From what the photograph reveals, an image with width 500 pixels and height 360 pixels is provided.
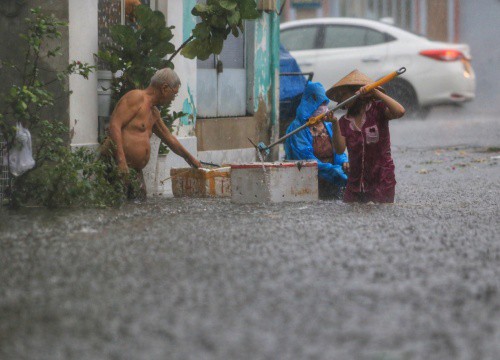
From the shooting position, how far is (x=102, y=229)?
737 centimetres

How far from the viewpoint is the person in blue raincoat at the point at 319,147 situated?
424 inches

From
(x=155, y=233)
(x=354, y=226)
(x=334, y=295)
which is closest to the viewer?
(x=334, y=295)

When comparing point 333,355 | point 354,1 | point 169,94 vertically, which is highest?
point 354,1

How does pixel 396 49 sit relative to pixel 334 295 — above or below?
above

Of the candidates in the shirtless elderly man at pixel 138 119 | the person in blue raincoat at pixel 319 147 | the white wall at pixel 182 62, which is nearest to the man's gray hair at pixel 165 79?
the shirtless elderly man at pixel 138 119

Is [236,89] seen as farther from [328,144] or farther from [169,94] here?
[169,94]

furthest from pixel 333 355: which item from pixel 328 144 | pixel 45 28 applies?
pixel 328 144

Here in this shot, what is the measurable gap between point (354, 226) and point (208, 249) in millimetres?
1473

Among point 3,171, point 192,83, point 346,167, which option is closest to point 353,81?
point 346,167

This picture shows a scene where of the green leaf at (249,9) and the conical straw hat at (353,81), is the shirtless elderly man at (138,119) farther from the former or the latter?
the conical straw hat at (353,81)

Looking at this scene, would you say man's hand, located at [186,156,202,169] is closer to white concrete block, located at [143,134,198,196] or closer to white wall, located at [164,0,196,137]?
white concrete block, located at [143,134,198,196]

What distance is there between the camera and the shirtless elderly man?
378 inches

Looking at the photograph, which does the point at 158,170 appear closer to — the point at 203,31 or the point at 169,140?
the point at 169,140

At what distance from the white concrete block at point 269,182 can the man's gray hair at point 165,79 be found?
0.83m
